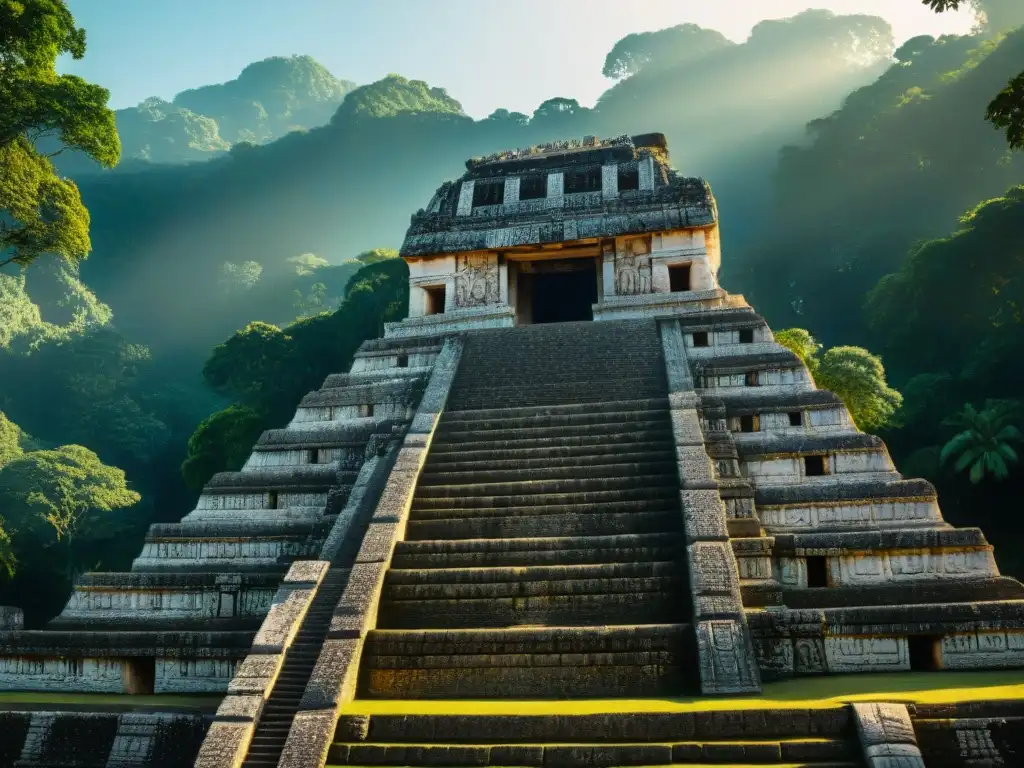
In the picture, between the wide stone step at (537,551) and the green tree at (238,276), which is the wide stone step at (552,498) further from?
the green tree at (238,276)

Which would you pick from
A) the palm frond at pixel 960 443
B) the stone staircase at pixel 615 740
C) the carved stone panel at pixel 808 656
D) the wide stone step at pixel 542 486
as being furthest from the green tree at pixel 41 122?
the palm frond at pixel 960 443

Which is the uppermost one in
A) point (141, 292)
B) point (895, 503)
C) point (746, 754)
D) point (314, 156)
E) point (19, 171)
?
point (314, 156)

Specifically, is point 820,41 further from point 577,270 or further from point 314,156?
point 577,270

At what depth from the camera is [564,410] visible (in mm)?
12336

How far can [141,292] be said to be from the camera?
216 feet

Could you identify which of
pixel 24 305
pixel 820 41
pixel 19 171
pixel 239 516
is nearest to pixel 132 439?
pixel 24 305

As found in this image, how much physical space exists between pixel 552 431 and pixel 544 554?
2.79 metres

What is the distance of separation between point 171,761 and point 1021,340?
88.2ft

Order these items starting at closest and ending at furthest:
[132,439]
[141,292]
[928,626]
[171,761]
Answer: [171,761], [928,626], [132,439], [141,292]

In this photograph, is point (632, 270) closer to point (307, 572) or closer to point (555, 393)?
point (555, 393)

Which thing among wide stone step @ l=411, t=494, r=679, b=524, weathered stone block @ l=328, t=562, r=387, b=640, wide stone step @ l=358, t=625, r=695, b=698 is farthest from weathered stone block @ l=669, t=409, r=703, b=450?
weathered stone block @ l=328, t=562, r=387, b=640

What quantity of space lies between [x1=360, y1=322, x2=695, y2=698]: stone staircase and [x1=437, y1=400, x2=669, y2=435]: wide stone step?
0.06ft

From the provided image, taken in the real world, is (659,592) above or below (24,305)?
below

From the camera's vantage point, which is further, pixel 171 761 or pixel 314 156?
pixel 314 156
